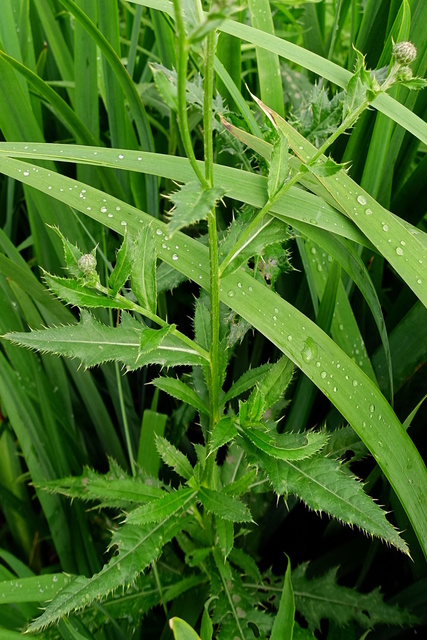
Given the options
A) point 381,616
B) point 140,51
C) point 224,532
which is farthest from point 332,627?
point 140,51

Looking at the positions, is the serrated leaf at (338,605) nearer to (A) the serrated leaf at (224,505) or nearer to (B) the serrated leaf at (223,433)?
(A) the serrated leaf at (224,505)

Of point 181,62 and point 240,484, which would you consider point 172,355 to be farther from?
point 181,62

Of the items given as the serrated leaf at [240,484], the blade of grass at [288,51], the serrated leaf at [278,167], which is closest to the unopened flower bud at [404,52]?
the serrated leaf at [278,167]

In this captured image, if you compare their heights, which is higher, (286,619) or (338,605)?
(286,619)

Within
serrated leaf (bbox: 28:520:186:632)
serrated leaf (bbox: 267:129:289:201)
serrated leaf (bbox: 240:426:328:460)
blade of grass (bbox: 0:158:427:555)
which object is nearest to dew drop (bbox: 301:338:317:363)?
blade of grass (bbox: 0:158:427:555)

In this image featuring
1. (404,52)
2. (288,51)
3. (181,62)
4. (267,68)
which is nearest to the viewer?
(181,62)

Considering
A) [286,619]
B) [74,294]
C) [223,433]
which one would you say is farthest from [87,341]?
[286,619]

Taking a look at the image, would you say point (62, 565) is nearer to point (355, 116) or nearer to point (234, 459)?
point (234, 459)
